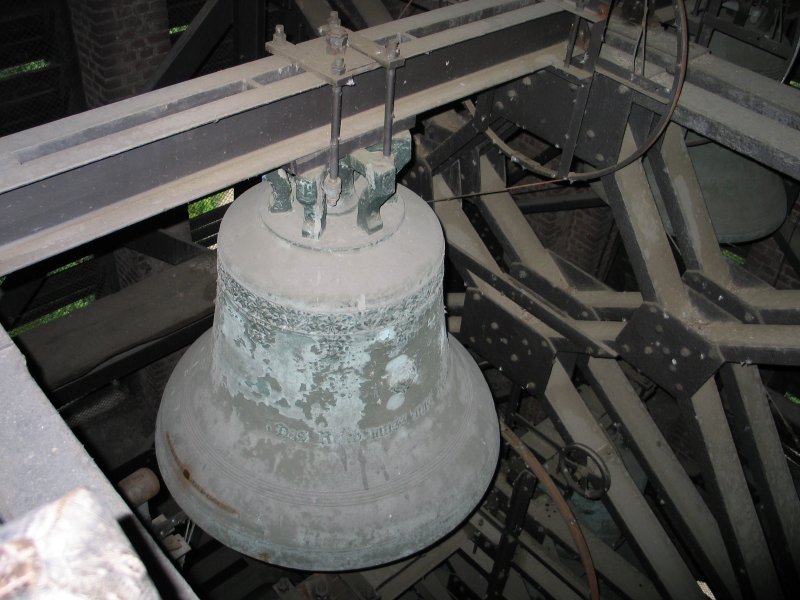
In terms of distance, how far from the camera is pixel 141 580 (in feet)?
2.13

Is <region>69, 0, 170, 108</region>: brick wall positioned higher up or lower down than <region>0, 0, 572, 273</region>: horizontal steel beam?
lower down

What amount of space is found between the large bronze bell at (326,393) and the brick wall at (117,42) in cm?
352

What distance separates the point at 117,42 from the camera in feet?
16.2

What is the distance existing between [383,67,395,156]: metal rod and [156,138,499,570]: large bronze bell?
0.04 m

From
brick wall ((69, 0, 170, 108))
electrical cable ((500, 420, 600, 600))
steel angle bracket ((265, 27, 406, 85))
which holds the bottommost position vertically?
electrical cable ((500, 420, 600, 600))

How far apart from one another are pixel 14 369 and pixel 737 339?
2.22m

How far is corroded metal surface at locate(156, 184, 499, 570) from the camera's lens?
5.85 ft

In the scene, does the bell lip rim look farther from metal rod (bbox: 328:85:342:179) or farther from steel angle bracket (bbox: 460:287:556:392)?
steel angle bracket (bbox: 460:287:556:392)

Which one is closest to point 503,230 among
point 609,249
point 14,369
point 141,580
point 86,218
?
point 86,218

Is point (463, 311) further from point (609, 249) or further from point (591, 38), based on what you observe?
point (609, 249)

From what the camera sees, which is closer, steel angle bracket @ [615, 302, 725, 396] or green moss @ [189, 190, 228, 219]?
steel angle bracket @ [615, 302, 725, 396]

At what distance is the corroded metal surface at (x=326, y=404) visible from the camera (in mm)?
1784

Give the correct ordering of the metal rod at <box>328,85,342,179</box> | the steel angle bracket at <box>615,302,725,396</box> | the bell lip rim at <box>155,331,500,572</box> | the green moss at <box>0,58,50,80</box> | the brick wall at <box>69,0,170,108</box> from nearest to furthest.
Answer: the metal rod at <box>328,85,342,179</box> < the bell lip rim at <box>155,331,500,572</box> < the steel angle bracket at <box>615,302,725,396</box> < the brick wall at <box>69,0,170,108</box> < the green moss at <box>0,58,50,80</box>

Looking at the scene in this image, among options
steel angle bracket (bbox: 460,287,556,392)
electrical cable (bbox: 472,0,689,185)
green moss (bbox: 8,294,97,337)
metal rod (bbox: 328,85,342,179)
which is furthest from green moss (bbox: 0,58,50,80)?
metal rod (bbox: 328,85,342,179)
